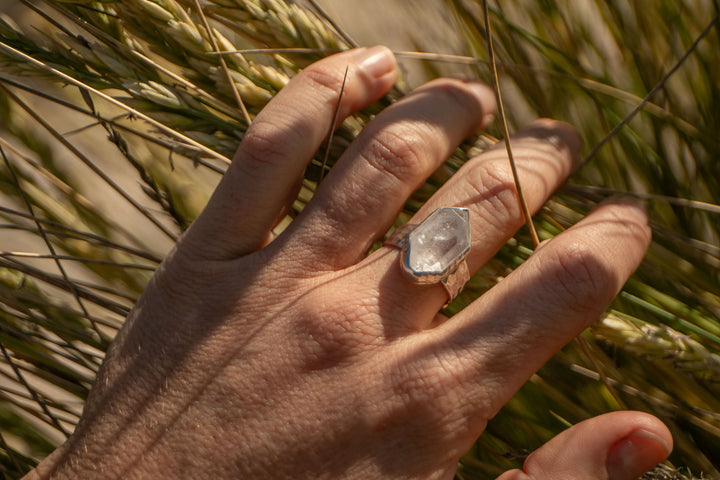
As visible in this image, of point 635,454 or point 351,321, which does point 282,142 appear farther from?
point 635,454

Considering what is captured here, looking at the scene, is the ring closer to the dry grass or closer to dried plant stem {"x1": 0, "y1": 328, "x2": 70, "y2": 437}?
the dry grass

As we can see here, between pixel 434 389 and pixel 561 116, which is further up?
pixel 561 116

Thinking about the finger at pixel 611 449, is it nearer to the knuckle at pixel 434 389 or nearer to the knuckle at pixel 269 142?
the knuckle at pixel 434 389

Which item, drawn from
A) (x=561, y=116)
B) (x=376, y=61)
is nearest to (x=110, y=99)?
(x=376, y=61)

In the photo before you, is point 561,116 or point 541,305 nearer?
point 541,305

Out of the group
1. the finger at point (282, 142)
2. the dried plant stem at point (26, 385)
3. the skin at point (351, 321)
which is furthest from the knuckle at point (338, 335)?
the dried plant stem at point (26, 385)

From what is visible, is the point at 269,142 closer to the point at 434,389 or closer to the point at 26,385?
the point at 434,389

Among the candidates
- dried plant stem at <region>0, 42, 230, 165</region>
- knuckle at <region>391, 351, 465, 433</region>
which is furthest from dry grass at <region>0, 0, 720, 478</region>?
knuckle at <region>391, 351, 465, 433</region>

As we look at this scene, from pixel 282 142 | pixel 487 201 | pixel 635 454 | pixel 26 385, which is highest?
pixel 282 142
